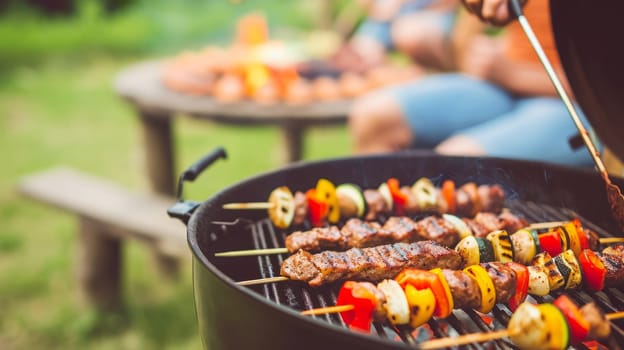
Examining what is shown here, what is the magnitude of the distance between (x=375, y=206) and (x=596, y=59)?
83cm

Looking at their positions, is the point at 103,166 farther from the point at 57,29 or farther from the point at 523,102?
the point at 57,29

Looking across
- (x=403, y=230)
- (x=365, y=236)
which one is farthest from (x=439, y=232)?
(x=365, y=236)

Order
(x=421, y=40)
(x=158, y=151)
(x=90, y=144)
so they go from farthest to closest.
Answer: (x=90, y=144)
(x=421, y=40)
(x=158, y=151)

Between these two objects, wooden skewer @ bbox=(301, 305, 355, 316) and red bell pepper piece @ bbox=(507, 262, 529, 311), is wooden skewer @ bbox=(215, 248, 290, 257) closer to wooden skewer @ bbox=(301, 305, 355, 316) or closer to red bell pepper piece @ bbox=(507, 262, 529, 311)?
wooden skewer @ bbox=(301, 305, 355, 316)

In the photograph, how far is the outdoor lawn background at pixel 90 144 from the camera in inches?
138

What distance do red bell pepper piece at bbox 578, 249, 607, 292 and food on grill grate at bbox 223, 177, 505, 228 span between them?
50 cm

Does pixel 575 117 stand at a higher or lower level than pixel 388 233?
higher

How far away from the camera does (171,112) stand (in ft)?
11.2

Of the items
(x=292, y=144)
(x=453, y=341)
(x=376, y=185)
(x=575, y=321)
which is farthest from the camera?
(x=292, y=144)

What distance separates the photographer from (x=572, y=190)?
2.02 metres

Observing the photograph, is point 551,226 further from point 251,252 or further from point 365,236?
point 251,252

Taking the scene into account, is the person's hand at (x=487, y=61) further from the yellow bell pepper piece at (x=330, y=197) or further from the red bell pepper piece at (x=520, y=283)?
the red bell pepper piece at (x=520, y=283)

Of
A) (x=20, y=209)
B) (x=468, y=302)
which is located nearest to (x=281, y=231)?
(x=468, y=302)

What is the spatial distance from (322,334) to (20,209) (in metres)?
4.42
